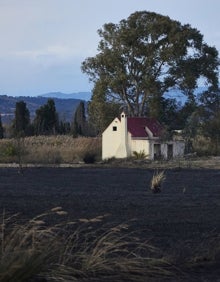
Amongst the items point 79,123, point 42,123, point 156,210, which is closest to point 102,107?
point 42,123

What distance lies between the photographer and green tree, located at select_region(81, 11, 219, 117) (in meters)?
75.7

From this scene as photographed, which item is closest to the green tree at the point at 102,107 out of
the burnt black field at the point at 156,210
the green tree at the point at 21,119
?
the green tree at the point at 21,119

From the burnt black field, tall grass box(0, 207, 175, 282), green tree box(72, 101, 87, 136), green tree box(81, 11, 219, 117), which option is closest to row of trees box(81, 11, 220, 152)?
green tree box(81, 11, 219, 117)

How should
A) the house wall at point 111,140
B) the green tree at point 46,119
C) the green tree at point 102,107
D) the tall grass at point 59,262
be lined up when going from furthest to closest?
the green tree at point 46,119, the green tree at point 102,107, the house wall at point 111,140, the tall grass at point 59,262

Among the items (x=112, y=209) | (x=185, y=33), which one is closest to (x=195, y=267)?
(x=112, y=209)

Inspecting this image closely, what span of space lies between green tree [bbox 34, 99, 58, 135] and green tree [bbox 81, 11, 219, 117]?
19.4 metres

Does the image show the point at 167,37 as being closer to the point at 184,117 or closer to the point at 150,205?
the point at 184,117

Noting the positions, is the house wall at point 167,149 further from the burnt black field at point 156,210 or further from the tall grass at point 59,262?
the tall grass at point 59,262

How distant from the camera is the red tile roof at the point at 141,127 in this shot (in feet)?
225

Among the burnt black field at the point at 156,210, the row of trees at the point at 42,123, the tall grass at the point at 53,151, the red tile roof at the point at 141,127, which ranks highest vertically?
the row of trees at the point at 42,123

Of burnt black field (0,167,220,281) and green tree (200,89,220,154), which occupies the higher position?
green tree (200,89,220,154)

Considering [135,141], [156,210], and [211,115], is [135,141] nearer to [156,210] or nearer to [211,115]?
[211,115]

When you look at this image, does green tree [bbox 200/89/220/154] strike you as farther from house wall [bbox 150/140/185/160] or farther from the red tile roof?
the red tile roof

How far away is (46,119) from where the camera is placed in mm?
99375
